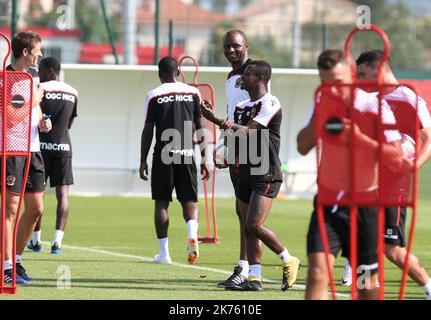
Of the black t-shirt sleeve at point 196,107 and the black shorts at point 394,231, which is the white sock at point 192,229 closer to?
the black t-shirt sleeve at point 196,107

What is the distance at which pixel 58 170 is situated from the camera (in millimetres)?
16094

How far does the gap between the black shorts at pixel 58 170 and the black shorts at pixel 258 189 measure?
4219mm

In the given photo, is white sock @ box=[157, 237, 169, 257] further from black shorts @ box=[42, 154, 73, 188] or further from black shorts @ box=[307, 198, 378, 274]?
black shorts @ box=[307, 198, 378, 274]

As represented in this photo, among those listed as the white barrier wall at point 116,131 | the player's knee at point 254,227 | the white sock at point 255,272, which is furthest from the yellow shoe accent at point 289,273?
the white barrier wall at point 116,131

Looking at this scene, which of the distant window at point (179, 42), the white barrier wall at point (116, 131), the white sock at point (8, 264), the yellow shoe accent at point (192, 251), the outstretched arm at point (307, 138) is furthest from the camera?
the distant window at point (179, 42)

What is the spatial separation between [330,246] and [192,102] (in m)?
6.36

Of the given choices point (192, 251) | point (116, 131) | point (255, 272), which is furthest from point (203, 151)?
point (116, 131)

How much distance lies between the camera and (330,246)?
884cm

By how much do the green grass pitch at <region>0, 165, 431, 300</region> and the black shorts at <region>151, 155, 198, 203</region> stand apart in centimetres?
79

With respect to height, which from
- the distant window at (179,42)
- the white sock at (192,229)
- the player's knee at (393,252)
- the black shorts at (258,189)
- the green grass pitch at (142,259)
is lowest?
the green grass pitch at (142,259)

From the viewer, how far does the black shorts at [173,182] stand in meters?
14.8

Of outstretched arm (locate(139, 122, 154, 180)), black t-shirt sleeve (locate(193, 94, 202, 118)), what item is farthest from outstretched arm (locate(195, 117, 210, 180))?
outstretched arm (locate(139, 122, 154, 180))

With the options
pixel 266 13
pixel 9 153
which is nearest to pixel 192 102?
pixel 9 153

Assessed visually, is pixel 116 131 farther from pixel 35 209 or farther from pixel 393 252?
pixel 393 252
